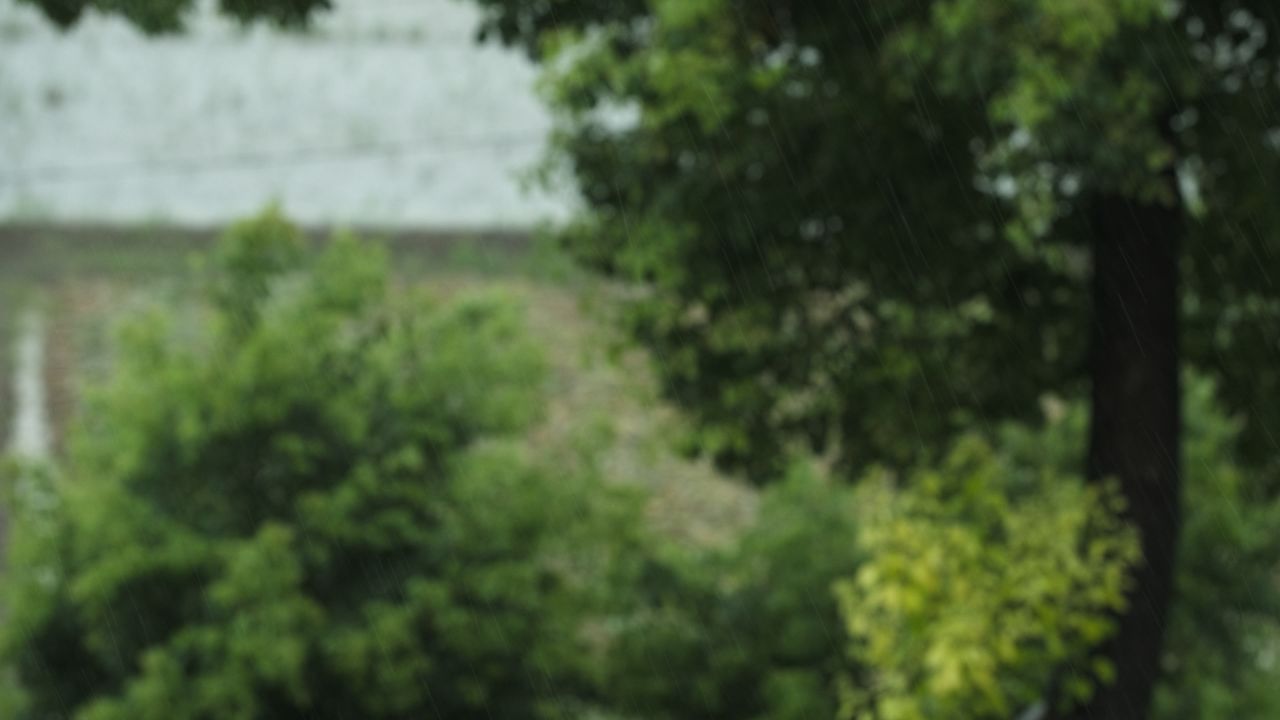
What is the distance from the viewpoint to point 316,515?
11406 millimetres

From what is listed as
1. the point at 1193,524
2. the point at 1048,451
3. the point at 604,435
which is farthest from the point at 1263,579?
the point at 604,435

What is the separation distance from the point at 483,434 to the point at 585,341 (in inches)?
146

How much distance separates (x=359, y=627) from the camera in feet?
37.1

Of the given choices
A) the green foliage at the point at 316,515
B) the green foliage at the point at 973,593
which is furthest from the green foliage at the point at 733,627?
the green foliage at the point at 973,593

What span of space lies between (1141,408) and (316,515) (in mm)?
5652

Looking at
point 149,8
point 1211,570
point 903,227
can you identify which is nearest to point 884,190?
point 903,227

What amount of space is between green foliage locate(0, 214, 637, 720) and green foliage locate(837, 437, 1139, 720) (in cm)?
449

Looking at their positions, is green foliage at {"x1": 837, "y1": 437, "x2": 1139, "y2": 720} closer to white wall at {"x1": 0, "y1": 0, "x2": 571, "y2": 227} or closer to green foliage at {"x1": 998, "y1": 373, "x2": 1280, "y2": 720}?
green foliage at {"x1": 998, "y1": 373, "x2": 1280, "y2": 720}

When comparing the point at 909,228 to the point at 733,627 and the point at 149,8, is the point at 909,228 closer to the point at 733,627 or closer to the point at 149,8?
the point at 149,8

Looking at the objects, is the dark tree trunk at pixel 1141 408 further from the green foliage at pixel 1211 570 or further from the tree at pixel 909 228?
the green foliage at pixel 1211 570

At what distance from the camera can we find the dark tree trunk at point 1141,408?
7.88 m

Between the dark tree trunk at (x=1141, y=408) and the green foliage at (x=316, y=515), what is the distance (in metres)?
4.80

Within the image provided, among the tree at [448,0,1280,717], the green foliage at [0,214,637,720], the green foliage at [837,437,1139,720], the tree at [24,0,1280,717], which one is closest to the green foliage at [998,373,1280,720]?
the green foliage at [0,214,637,720]

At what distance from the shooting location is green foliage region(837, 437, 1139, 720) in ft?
23.0
